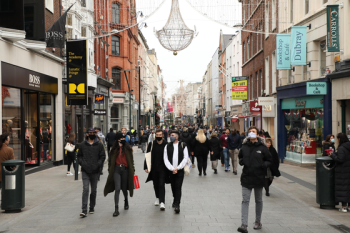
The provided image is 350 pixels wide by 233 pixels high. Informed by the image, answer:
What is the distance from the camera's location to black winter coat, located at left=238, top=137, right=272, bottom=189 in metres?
7.15

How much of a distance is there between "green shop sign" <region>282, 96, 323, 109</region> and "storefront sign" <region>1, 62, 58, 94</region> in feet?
39.1

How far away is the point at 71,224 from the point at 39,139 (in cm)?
1073

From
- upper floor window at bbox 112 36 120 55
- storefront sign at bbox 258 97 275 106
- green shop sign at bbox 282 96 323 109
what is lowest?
green shop sign at bbox 282 96 323 109

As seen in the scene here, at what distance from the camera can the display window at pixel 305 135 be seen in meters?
18.2

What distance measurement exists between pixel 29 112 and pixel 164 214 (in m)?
10.3

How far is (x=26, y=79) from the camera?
15.5 m

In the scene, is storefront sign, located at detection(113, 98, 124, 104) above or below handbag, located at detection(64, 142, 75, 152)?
above

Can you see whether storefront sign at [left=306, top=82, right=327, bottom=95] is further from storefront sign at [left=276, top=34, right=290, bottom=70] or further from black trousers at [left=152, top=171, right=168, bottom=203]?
black trousers at [left=152, top=171, right=168, bottom=203]

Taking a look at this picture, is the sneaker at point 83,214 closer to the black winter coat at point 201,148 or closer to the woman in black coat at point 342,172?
the woman in black coat at point 342,172

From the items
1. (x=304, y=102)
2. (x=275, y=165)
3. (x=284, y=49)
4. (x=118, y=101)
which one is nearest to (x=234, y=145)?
(x=304, y=102)

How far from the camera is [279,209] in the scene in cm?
907

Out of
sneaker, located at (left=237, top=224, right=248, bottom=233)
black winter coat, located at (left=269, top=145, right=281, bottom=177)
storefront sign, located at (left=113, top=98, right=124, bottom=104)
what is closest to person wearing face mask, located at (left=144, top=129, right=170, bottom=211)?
sneaker, located at (left=237, top=224, right=248, bottom=233)

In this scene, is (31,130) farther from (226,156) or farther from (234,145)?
(234,145)

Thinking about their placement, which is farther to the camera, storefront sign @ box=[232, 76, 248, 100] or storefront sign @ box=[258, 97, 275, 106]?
storefront sign @ box=[232, 76, 248, 100]
